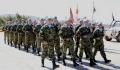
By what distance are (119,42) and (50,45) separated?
16.4 m

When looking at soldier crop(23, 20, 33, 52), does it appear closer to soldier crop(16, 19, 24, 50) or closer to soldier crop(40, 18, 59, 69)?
soldier crop(16, 19, 24, 50)

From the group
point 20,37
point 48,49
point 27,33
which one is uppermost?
point 27,33

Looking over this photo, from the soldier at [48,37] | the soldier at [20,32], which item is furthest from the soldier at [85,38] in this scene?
the soldier at [20,32]

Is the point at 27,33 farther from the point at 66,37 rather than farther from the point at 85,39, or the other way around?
the point at 85,39

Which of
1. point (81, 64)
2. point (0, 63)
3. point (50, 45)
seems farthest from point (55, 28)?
point (0, 63)

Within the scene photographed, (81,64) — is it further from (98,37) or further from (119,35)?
(119,35)

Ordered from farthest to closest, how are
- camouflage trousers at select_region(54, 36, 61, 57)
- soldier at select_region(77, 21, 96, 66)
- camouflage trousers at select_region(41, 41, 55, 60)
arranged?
camouflage trousers at select_region(54, 36, 61, 57) < soldier at select_region(77, 21, 96, 66) < camouflage trousers at select_region(41, 41, 55, 60)

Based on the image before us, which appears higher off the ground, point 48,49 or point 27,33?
point 27,33

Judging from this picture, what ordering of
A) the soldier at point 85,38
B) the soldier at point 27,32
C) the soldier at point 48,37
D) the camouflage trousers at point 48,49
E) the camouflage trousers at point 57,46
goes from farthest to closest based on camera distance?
the soldier at point 27,32
the camouflage trousers at point 57,46
the soldier at point 85,38
the soldier at point 48,37
the camouflage trousers at point 48,49

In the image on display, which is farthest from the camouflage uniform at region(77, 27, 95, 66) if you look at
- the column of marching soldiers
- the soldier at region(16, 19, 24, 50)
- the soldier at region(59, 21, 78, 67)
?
the soldier at region(16, 19, 24, 50)

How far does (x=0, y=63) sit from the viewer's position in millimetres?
14656

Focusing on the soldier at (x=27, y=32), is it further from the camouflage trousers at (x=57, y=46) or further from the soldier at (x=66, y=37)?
the soldier at (x=66, y=37)

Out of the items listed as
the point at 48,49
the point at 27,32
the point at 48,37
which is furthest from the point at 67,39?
the point at 27,32

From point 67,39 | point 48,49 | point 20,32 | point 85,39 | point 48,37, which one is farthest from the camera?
point 20,32
